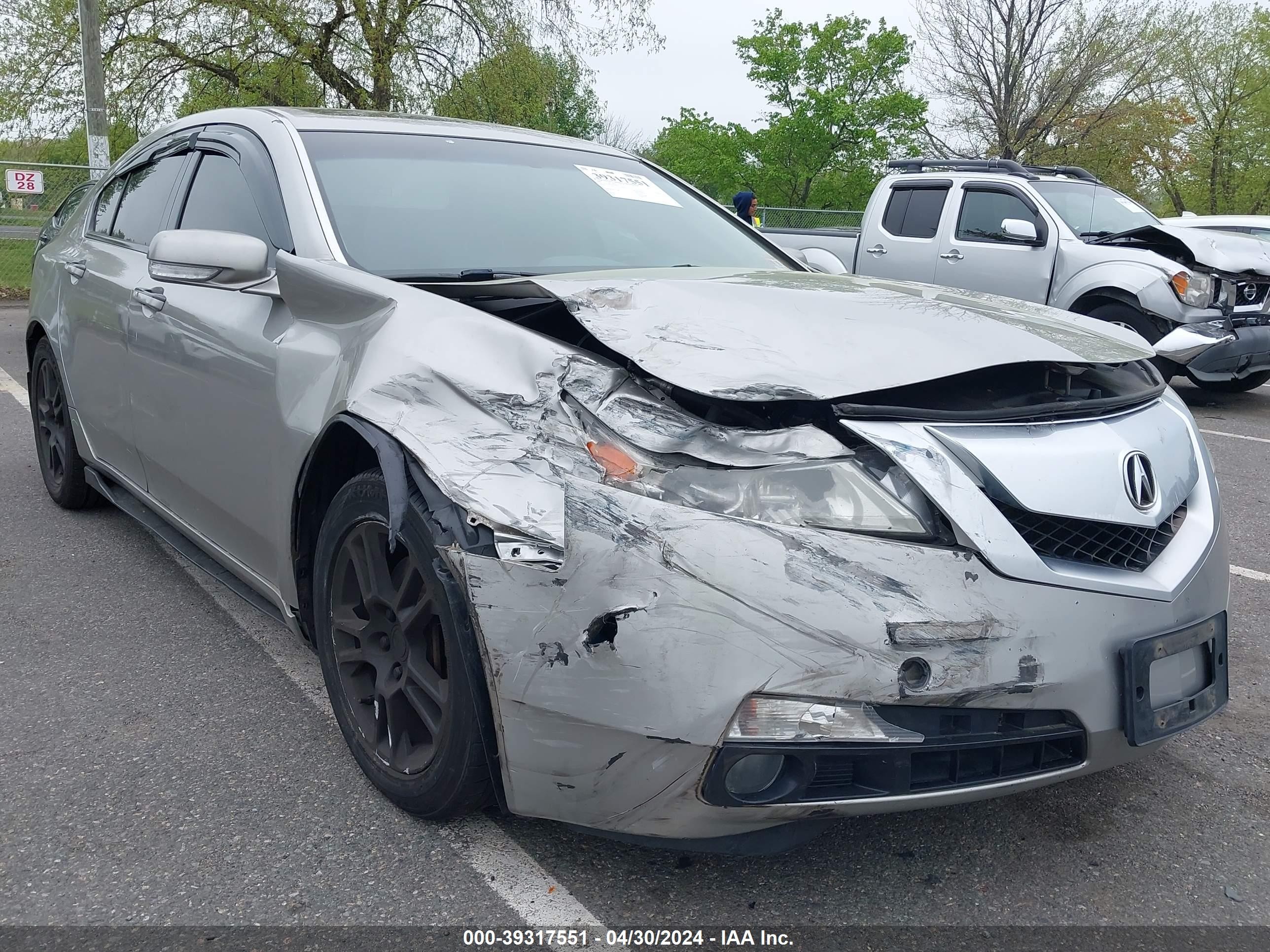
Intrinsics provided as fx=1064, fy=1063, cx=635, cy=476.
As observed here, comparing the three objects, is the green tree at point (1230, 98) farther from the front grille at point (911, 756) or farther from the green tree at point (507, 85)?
the front grille at point (911, 756)

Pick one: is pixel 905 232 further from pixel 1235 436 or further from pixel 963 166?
pixel 1235 436

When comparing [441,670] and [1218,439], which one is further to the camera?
[1218,439]

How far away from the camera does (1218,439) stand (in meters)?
7.03

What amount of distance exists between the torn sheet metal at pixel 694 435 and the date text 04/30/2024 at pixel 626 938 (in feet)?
2.86

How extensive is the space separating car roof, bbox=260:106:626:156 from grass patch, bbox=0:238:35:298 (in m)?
14.4

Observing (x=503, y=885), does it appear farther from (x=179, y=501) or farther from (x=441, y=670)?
(x=179, y=501)

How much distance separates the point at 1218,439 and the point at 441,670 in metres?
6.54

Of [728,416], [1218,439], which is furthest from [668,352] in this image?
[1218,439]

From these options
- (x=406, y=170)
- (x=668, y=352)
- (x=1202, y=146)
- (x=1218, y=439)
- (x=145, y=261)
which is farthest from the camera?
(x=1202, y=146)

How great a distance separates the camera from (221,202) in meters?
3.26

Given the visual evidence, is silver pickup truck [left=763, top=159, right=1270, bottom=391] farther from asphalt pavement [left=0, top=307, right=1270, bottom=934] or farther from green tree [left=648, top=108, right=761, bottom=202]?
green tree [left=648, top=108, right=761, bottom=202]

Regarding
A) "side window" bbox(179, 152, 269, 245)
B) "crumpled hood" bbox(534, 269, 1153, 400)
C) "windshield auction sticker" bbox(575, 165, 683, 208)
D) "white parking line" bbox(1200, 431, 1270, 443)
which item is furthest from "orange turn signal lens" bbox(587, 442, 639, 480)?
"white parking line" bbox(1200, 431, 1270, 443)

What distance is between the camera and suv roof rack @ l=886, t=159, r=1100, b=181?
9625mm

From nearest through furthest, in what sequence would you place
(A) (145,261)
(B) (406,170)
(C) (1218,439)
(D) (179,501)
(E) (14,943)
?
(E) (14,943), (B) (406,170), (D) (179,501), (A) (145,261), (C) (1218,439)
